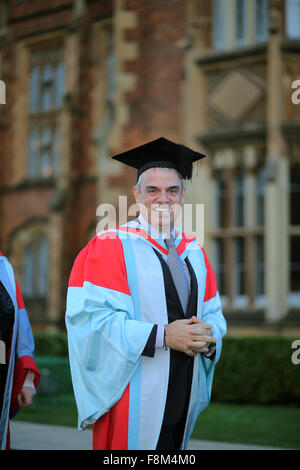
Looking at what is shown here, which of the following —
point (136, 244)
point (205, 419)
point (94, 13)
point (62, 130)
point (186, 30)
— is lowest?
point (205, 419)

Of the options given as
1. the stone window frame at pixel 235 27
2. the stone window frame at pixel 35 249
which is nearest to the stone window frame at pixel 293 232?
the stone window frame at pixel 235 27

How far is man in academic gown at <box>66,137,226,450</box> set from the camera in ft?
10.9

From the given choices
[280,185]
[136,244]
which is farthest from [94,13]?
[136,244]

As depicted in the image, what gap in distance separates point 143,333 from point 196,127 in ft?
27.6

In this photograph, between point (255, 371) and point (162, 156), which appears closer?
point (162, 156)

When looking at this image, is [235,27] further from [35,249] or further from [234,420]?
[35,249]

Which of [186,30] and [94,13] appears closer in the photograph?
[186,30]

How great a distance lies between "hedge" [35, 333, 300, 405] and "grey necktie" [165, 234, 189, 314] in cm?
626

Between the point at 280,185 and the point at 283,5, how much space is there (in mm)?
2959

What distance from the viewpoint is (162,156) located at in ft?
12.2

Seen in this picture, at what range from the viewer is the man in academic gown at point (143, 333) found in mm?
3318

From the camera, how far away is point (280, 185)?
10617mm

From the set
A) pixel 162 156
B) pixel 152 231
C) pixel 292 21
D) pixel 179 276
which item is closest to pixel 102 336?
pixel 179 276

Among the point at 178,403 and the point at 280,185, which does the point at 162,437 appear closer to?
the point at 178,403
